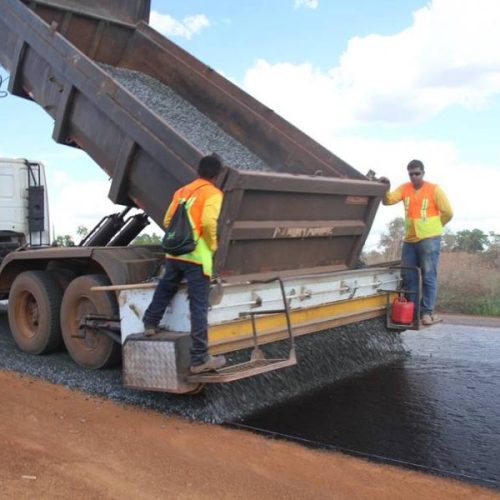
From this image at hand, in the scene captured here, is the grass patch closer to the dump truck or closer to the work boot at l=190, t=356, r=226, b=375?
the dump truck

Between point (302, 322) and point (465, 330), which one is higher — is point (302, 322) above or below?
above

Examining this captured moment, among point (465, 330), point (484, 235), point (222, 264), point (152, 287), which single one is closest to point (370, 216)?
point (222, 264)

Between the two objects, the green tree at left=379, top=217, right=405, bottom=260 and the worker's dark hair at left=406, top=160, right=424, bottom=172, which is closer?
the worker's dark hair at left=406, top=160, right=424, bottom=172

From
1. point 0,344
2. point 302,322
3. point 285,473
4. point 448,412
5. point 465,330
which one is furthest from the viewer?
point 465,330

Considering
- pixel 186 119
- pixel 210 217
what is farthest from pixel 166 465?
pixel 186 119

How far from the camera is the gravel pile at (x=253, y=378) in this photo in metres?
4.65

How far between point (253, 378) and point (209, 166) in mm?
1827

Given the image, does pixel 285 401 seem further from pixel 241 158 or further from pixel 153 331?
pixel 241 158

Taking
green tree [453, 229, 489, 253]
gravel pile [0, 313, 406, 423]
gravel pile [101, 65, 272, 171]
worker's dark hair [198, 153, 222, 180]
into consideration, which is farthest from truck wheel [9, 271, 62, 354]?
green tree [453, 229, 489, 253]

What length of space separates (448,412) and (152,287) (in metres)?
2.36

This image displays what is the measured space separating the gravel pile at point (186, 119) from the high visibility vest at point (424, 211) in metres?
1.42

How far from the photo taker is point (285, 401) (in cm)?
497

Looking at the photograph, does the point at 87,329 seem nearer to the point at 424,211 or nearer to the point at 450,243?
the point at 424,211

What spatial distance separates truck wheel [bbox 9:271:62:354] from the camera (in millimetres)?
5770
